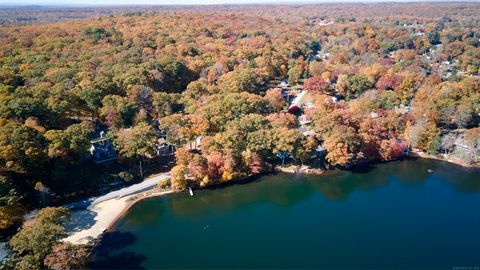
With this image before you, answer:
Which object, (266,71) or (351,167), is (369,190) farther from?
(266,71)

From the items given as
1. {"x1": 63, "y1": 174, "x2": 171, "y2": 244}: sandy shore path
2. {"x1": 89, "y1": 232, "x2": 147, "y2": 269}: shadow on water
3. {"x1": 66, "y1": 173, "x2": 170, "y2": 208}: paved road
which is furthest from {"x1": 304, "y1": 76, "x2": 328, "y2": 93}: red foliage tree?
{"x1": 89, "y1": 232, "x2": 147, "y2": 269}: shadow on water

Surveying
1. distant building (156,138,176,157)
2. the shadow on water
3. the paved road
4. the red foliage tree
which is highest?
the red foliage tree

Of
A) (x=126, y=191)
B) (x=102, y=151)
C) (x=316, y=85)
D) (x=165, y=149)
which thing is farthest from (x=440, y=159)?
(x=102, y=151)

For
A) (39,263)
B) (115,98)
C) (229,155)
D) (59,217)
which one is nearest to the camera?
(39,263)

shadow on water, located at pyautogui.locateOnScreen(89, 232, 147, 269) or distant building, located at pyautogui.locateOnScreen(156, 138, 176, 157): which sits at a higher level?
distant building, located at pyautogui.locateOnScreen(156, 138, 176, 157)

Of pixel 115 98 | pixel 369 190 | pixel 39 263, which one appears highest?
pixel 115 98

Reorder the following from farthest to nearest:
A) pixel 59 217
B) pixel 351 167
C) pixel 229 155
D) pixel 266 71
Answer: pixel 266 71, pixel 351 167, pixel 229 155, pixel 59 217

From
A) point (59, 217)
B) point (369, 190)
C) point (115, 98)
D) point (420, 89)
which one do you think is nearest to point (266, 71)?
point (420, 89)

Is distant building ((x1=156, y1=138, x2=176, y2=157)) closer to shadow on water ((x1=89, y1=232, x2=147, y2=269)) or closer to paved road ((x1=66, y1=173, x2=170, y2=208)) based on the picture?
paved road ((x1=66, y1=173, x2=170, y2=208))
